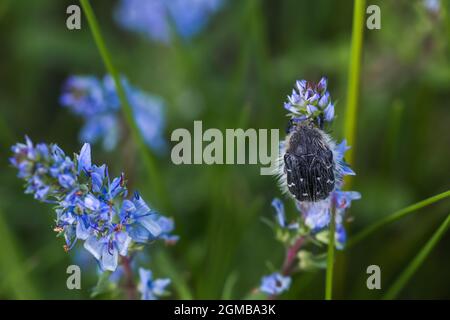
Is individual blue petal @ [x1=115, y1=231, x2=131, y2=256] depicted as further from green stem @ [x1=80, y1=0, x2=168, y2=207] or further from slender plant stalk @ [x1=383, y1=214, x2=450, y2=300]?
slender plant stalk @ [x1=383, y1=214, x2=450, y2=300]

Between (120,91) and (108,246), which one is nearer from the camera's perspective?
(108,246)

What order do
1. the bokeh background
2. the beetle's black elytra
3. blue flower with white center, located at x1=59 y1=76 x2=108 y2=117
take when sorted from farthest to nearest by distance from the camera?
1. the bokeh background
2. blue flower with white center, located at x1=59 y1=76 x2=108 y2=117
3. the beetle's black elytra

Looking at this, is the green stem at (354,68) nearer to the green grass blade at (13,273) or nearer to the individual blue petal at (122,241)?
the individual blue petal at (122,241)

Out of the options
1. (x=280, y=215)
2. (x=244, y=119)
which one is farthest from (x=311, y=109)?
(x=244, y=119)

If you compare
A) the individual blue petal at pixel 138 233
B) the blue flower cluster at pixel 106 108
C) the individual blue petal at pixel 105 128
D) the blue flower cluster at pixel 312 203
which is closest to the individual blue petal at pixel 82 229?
the individual blue petal at pixel 138 233

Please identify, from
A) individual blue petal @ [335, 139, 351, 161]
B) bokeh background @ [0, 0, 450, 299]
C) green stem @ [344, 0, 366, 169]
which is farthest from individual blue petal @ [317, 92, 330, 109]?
bokeh background @ [0, 0, 450, 299]

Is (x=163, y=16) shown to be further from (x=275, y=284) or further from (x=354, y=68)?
(x=275, y=284)

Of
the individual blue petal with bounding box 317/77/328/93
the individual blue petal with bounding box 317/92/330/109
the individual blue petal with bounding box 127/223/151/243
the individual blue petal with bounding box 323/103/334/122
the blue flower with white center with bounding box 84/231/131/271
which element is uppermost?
the individual blue petal with bounding box 317/77/328/93
